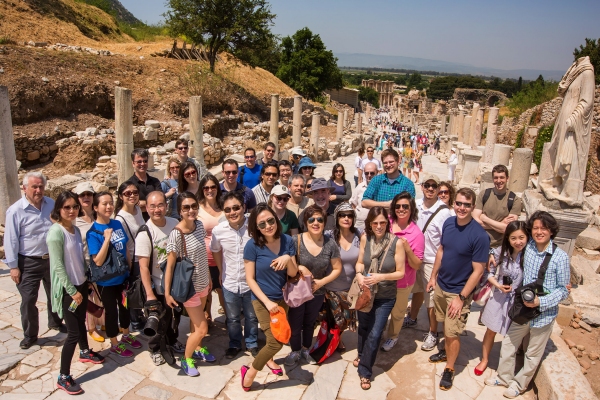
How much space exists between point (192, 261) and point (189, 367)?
1.06 m

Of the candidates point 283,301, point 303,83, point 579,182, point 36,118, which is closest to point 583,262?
point 579,182

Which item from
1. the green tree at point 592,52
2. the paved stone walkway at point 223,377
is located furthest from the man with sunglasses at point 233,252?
the green tree at point 592,52

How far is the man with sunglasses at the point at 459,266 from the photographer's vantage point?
4008 mm

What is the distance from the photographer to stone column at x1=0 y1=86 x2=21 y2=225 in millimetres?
6891

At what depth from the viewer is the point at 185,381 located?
4.11 meters

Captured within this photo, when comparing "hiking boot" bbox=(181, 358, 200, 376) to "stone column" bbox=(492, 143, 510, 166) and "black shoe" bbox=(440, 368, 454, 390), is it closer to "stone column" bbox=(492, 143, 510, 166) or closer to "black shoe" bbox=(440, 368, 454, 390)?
"black shoe" bbox=(440, 368, 454, 390)

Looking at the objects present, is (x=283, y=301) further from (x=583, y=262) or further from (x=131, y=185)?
(x=583, y=262)

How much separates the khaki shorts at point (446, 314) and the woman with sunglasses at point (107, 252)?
124 inches

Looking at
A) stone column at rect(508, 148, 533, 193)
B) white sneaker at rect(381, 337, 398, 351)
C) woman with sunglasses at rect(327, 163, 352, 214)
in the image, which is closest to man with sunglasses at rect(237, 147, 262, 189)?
woman with sunglasses at rect(327, 163, 352, 214)

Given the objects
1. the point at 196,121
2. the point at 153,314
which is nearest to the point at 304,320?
the point at 153,314

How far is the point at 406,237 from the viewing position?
430cm

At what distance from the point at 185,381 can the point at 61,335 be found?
1.70 m

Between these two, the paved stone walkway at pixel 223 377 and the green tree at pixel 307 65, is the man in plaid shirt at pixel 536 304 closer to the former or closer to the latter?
the paved stone walkway at pixel 223 377

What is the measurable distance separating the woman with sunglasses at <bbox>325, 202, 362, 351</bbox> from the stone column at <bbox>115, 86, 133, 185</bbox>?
20.4 feet
